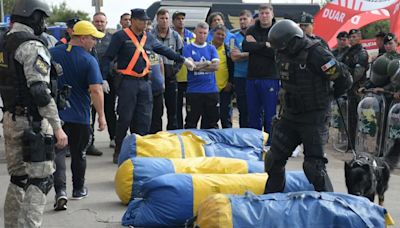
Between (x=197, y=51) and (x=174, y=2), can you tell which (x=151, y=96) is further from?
(x=174, y=2)

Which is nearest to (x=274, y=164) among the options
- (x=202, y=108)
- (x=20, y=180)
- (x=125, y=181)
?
(x=125, y=181)

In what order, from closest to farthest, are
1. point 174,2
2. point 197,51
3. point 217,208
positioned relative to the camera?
1. point 217,208
2. point 197,51
3. point 174,2

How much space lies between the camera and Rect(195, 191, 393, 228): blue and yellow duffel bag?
5238mm

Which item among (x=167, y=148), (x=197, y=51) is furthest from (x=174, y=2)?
(x=167, y=148)

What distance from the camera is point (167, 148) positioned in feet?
25.0

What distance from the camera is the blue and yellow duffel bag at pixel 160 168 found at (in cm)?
674

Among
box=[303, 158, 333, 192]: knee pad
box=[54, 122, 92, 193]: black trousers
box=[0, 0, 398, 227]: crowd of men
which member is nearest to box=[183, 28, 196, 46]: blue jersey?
box=[0, 0, 398, 227]: crowd of men

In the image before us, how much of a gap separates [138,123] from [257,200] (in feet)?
12.5

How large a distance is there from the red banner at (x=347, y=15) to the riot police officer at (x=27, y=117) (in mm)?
7866

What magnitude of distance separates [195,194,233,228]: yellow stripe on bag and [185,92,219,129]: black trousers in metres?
4.65

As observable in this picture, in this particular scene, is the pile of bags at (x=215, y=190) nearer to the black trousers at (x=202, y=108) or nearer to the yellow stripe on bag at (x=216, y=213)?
the yellow stripe on bag at (x=216, y=213)

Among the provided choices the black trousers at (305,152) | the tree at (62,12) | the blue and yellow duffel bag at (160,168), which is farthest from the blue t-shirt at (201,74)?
the tree at (62,12)

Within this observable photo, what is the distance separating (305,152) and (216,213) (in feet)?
4.40

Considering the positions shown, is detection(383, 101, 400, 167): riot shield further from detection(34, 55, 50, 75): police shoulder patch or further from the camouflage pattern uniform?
detection(34, 55, 50, 75): police shoulder patch
